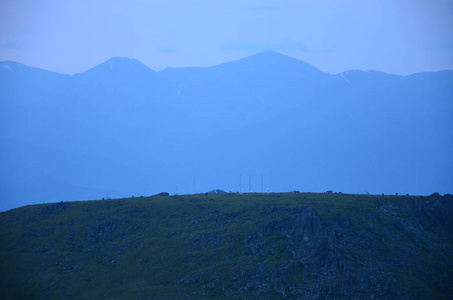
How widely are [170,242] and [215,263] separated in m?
15.4

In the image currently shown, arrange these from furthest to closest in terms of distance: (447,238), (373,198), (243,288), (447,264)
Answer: (373,198) < (447,238) < (447,264) < (243,288)

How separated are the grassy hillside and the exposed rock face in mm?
215

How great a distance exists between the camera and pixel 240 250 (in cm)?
10250

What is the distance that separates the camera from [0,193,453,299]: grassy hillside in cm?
9094

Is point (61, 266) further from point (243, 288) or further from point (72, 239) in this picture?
point (243, 288)

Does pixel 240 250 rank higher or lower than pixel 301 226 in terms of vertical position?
lower

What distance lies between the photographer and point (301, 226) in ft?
336

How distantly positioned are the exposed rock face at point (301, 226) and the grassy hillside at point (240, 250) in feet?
0.70

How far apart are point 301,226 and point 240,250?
12823 millimetres

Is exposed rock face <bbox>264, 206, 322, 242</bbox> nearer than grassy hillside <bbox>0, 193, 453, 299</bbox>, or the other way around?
grassy hillside <bbox>0, 193, 453, 299</bbox>

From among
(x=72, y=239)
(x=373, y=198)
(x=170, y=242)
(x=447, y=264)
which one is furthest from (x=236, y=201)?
(x=447, y=264)

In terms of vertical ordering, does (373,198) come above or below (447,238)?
above

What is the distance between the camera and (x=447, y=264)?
99.8 meters

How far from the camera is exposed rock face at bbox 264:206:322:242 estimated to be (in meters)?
100
